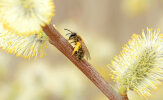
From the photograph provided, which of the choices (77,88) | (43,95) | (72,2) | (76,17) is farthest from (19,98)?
(72,2)

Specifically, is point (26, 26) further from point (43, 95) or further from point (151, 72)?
point (43, 95)

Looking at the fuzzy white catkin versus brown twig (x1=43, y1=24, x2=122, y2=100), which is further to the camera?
the fuzzy white catkin

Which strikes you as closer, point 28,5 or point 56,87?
point 28,5

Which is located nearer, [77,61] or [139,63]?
[77,61]

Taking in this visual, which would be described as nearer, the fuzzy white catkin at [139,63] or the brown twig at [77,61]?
the brown twig at [77,61]

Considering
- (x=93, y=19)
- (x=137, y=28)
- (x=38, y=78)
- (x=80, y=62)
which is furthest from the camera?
(x=93, y=19)

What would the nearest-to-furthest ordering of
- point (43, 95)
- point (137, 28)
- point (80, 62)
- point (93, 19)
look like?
point (80, 62) < point (43, 95) < point (137, 28) < point (93, 19)

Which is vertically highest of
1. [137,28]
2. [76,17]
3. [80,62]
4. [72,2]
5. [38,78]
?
[72,2]

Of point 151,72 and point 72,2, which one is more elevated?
point 72,2
